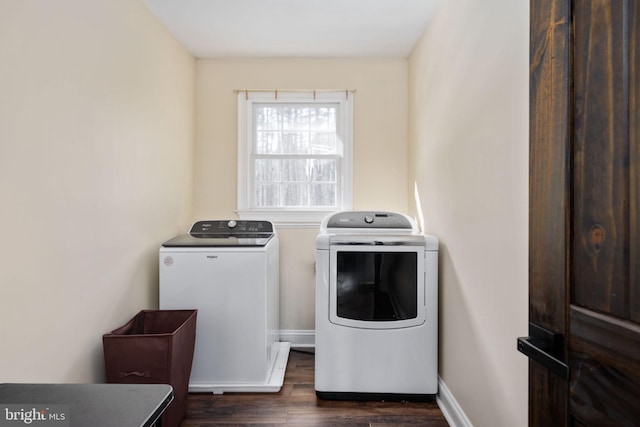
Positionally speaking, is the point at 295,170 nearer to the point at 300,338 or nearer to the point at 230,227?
the point at 230,227

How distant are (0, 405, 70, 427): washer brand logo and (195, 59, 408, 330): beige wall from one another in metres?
2.21

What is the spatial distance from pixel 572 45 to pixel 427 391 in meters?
2.01

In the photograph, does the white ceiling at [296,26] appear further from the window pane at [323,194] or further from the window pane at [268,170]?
the window pane at [323,194]

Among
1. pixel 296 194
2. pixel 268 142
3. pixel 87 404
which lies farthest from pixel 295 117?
pixel 87 404

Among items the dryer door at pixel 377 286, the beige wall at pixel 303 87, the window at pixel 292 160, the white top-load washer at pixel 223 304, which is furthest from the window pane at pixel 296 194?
the dryer door at pixel 377 286

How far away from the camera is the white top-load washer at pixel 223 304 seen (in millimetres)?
2178

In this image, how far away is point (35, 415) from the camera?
801 mm

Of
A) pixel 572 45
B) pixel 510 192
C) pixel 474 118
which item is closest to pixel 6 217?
pixel 572 45

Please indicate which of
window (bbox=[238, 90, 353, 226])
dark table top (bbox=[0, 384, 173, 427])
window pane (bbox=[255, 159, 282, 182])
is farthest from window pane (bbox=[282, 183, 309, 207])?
dark table top (bbox=[0, 384, 173, 427])

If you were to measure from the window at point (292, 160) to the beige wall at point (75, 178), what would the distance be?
2.50 feet

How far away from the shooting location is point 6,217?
49.3 inches

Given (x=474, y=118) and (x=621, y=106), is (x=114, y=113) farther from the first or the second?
(x=621, y=106)

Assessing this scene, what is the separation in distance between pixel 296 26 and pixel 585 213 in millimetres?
2320

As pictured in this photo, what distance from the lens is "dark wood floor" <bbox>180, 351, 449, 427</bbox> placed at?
6.39 ft
